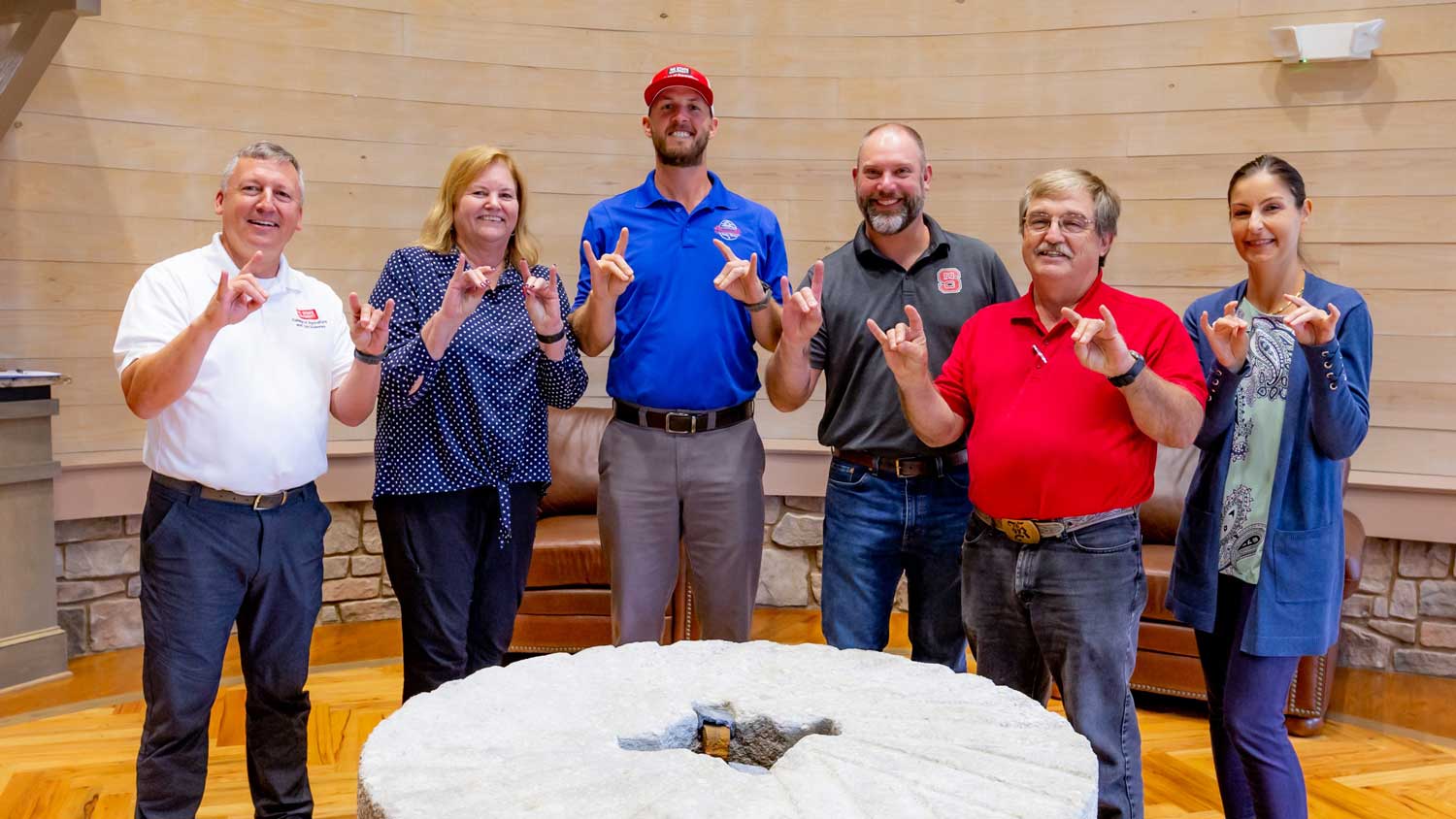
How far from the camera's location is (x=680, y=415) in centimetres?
276

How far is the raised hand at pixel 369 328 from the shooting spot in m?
2.43

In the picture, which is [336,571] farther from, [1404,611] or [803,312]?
[1404,611]

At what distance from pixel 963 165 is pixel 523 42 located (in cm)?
185

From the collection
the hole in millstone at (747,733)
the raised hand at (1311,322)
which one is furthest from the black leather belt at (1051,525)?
the hole in millstone at (747,733)

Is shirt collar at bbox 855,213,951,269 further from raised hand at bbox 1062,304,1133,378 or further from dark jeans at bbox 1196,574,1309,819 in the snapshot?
dark jeans at bbox 1196,574,1309,819

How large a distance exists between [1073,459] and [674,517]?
3.30 feet

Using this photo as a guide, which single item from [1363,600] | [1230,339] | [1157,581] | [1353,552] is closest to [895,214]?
[1230,339]

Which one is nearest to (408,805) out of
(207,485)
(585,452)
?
(207,485)

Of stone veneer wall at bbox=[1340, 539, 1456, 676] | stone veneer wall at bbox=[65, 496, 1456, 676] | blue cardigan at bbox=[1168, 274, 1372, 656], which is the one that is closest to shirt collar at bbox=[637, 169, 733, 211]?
blue cardigan at bbox=[1168, 274, 1372, 656]

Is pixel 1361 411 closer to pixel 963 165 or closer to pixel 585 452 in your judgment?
pixel 963 165

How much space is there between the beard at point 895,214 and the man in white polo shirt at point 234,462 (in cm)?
115

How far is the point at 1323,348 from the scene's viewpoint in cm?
214

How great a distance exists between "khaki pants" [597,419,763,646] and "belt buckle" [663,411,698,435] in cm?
1

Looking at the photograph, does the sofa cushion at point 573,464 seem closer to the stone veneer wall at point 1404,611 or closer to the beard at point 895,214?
the beard at point 895,214
